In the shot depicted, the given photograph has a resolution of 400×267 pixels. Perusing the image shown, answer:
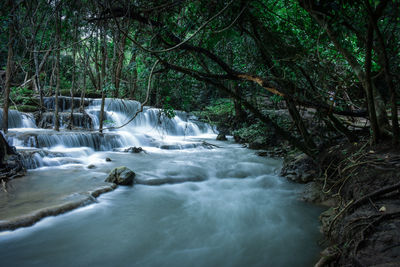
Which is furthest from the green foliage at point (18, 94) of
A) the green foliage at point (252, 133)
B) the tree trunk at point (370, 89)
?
the tree trunk at point (370, 89)

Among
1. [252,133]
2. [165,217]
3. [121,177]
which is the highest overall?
[252,133]

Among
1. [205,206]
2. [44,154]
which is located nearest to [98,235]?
[205,206]

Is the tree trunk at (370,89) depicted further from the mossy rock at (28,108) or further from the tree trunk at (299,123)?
the mossy rock at (28,108)

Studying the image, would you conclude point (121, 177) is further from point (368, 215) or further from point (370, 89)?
point (370, 89)

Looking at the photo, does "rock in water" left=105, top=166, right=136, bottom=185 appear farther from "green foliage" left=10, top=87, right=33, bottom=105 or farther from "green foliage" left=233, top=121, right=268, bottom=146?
"green foliage" left=10, top=87, right=33, bottom=105

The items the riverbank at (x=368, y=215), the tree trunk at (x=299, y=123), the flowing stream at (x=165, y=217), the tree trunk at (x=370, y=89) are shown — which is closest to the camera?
the riverbank at (x=368, y=215)

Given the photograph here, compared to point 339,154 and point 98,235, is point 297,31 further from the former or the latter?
point 98,235

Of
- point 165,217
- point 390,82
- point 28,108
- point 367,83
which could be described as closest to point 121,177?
point 165,217

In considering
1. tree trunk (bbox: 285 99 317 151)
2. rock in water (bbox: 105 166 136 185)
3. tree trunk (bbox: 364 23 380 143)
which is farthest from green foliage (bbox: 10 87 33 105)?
tree trunk (bbox: 364 23 380 143)

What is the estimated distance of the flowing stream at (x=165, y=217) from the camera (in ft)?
9.77

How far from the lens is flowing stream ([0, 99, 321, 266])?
2.98 m

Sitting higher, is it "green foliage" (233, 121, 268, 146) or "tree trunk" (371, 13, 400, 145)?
"tree trunk" (371, 13, 400, 145)

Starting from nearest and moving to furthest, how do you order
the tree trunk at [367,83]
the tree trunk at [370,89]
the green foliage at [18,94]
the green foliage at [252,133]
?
the tree trunk at [370,89]
the tree trunk at [367,83]
the green foliage at [252,133]
the green foliage at [18,94]

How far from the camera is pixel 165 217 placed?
411cm
